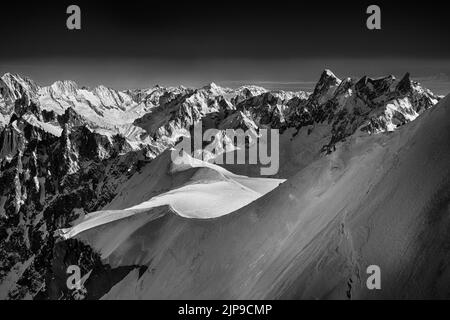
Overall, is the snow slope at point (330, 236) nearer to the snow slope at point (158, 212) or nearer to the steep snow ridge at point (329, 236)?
the steep snow ridge at point (329, 236)

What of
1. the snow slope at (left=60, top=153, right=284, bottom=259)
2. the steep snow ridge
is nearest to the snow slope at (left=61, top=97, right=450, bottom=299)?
the steep snow ridge

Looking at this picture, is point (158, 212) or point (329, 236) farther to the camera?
point (158, 212)

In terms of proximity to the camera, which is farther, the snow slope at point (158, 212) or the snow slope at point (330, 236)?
the snow slope at point (158, 212)

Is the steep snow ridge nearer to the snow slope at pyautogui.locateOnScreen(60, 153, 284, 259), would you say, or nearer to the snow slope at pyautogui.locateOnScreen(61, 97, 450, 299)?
the snow slope at pyautogui.locateOnScreen(61, 97, 450, 299)

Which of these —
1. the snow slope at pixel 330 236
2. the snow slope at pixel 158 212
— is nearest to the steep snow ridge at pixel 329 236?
the snow slope at pixel 330 236

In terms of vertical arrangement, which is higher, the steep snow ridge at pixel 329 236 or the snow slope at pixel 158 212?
the steep snow ridge at pixel 329 236

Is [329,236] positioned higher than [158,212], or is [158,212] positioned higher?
[329,236]

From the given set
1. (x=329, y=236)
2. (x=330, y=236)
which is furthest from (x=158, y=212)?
(x=330, y=236)

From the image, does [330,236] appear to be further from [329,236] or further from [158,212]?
[158,212]
